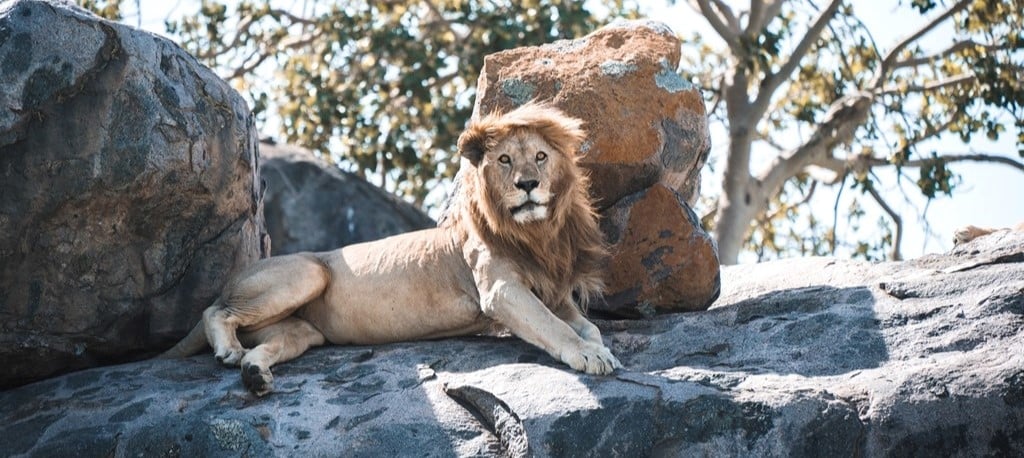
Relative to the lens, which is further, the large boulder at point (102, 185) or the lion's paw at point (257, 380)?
the large boulder at point (102, 185)

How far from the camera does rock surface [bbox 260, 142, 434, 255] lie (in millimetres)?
14484

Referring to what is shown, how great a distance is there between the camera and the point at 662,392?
20.8 feet

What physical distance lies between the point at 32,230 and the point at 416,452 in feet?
7.64

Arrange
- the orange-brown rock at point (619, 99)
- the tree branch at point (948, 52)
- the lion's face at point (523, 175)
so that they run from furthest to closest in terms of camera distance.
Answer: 1. the tree branch at point (948, 52)
2. the orange-brown rock at point (619, 99)
3. the lion's face at point (523, 175)

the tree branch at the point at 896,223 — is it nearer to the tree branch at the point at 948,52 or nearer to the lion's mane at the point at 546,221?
the tree branch at the point at 948,52

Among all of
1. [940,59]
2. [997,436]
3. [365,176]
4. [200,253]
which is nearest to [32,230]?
[200,253]

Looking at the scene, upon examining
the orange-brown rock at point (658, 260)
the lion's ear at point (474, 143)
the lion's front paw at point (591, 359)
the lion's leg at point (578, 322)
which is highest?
the lion's ear at point (474, 143)

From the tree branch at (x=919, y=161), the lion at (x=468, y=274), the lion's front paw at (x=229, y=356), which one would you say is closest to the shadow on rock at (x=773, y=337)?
the lion at (x=468, y=274)

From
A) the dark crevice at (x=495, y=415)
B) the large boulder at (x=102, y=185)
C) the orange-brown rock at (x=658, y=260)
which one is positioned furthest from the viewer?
the orange-brown rock at (x=658, y=260)

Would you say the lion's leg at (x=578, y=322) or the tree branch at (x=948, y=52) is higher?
the tree branch at (x=948, y=52)

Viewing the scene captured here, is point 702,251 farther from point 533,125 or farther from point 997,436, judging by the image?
point 997,436

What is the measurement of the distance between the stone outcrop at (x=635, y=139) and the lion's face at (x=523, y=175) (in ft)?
2.18

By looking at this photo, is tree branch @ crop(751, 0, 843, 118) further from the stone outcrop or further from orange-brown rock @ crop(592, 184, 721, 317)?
orange-brown rock @ crop(592, 184, 721, 317)

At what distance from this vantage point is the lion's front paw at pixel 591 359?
6.69 metres
